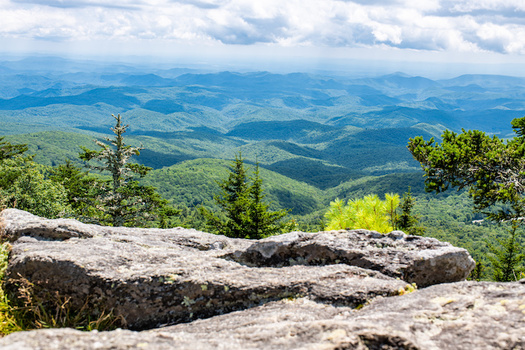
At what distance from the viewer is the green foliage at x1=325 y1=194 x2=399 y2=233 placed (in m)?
9.83

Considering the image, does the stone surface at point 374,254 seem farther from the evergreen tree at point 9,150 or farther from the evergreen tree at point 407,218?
the evergreen tree at point 9,150

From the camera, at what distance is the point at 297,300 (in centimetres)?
600

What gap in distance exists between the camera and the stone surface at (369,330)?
12.4 feet

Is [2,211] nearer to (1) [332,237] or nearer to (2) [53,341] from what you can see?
(2) [53,341]

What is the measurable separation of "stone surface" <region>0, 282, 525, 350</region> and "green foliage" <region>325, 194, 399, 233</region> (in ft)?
14.0

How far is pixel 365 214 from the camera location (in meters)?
10.0

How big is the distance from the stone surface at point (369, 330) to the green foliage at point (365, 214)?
4.26 meters

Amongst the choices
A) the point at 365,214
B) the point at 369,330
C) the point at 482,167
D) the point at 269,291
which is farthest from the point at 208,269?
the point at 482,167

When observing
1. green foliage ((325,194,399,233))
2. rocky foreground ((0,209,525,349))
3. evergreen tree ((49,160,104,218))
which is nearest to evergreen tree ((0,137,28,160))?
evergreen tree ((49,160,104,218))

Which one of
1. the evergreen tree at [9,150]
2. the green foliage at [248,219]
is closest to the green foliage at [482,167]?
the green foliage at [248,219]

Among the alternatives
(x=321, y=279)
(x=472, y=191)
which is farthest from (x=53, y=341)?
(x=472, y=191)

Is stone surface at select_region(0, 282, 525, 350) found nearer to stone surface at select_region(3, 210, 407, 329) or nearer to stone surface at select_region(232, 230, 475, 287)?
stone surface at select_region(3, 210, 407, 329)

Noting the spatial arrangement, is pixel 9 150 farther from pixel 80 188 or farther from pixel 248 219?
pixel 248 219

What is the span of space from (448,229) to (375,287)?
202724mm
